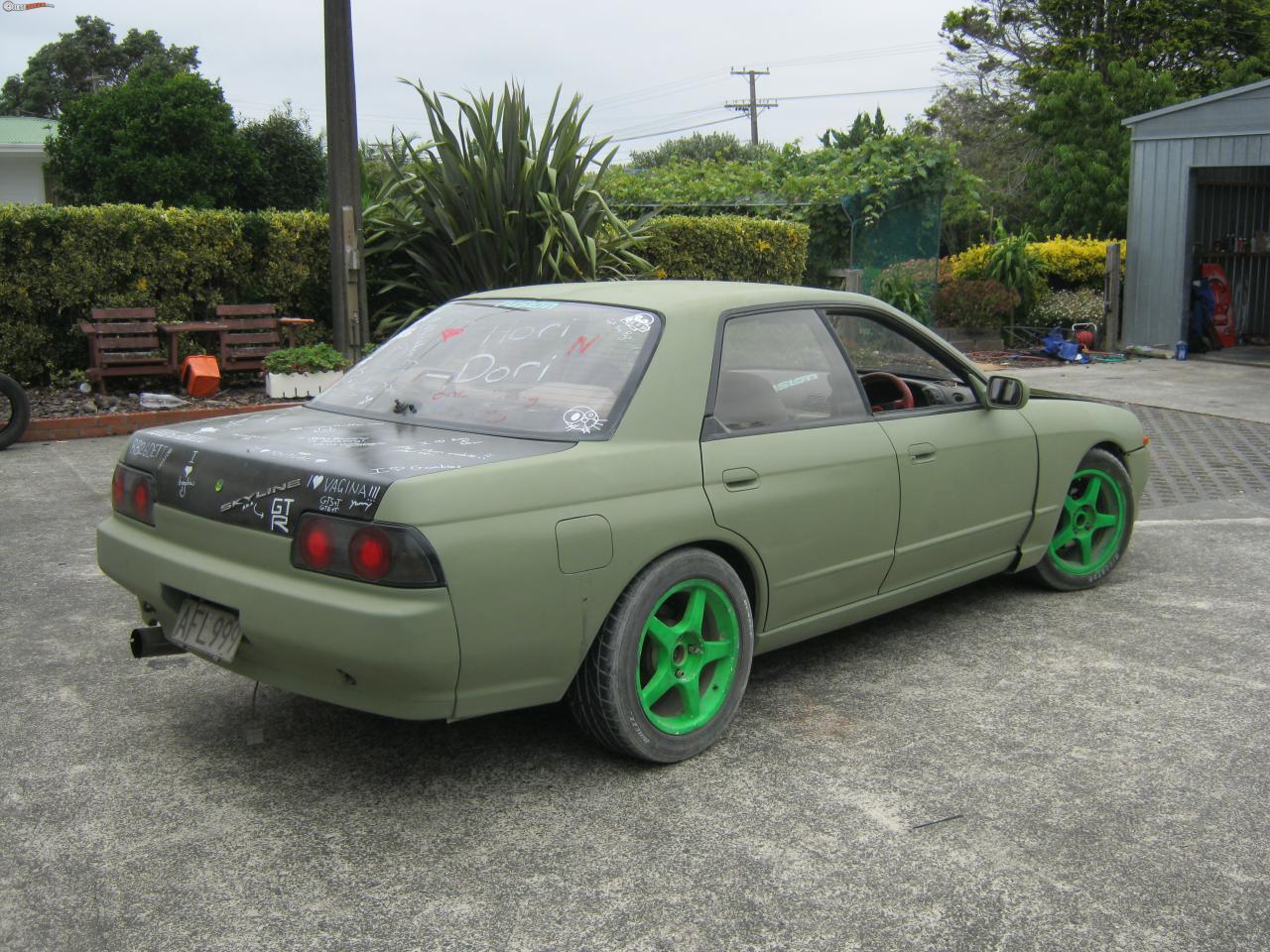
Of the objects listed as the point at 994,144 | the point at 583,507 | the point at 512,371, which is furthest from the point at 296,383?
the point at 994,144

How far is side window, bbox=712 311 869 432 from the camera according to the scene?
402 cm

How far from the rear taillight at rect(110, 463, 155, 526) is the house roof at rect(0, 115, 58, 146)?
2981 centimetres

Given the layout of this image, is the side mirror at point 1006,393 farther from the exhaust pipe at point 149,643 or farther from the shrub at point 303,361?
the shrub at point 303,361

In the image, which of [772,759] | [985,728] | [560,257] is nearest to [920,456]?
[985,728]

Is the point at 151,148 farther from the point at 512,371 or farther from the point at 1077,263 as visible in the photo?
the point at 512,371

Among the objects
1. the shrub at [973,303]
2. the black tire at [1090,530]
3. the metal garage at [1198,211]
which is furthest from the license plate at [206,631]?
the metal garage at [1198,211]

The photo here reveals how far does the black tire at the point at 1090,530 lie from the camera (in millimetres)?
5461

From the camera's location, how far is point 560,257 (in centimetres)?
1156

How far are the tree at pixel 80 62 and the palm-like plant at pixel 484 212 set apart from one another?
41.6m

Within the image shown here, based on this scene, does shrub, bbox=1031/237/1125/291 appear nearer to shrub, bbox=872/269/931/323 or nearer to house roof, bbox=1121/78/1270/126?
house roof, bbox=1121/78/1270/126

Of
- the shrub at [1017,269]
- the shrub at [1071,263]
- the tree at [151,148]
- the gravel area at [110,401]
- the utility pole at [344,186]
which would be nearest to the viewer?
the gravel area at [110,401]

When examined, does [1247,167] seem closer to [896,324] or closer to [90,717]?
[896,324]

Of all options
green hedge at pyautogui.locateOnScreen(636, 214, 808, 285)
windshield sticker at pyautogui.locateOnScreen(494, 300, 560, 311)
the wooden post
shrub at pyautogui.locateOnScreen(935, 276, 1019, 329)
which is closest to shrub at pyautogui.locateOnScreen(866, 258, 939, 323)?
shrub at pyautogui.locateOnScreen(935, 276, 1019, 329)

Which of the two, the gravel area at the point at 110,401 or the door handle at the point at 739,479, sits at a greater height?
the door handle at the point at 739,479
